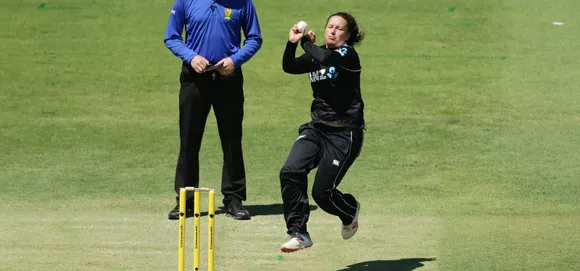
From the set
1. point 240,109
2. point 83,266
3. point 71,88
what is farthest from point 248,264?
point 71,88

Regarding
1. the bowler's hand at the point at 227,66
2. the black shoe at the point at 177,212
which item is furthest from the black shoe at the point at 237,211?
the bowler's hand at the point at 227,66

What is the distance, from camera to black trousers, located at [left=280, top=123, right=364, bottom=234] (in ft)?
31.5

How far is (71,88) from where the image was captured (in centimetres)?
1587

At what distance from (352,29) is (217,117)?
1.89m

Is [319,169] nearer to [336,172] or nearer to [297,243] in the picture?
[336,172]

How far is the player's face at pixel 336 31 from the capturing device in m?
9.76

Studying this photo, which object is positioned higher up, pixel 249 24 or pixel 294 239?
pixel 249 24

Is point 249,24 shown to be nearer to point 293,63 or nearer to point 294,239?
point 293,63

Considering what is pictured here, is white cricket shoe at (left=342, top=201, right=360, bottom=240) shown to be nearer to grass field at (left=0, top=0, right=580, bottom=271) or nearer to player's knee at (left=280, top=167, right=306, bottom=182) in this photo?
grass field at (left=0, top=0, right=580, bottom=271)

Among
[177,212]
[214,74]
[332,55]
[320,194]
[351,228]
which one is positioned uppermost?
[332,55]

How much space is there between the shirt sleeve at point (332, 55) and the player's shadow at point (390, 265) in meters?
1.58

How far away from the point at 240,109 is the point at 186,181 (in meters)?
0.83

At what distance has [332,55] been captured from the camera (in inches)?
377

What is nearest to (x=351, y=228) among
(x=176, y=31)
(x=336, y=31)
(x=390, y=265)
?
(x=390, y=265)
